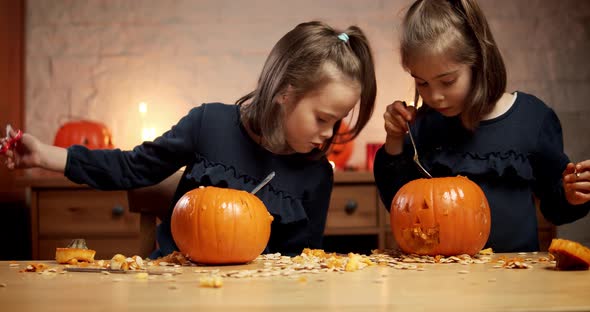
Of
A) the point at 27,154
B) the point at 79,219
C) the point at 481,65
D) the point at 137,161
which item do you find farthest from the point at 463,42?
the point at 79,219

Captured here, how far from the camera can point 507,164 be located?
4.66 ft

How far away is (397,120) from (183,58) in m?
1.59

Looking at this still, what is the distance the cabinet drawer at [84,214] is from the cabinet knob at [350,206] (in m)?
0.75

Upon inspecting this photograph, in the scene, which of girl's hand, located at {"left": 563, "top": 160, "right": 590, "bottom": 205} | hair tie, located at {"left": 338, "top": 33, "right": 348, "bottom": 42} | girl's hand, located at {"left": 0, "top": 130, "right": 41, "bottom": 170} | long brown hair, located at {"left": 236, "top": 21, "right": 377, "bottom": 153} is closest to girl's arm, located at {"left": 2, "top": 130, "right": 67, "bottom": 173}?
girl's hand, located at {"left": 0, "top": 130, "right": 41, "bottom": 170}

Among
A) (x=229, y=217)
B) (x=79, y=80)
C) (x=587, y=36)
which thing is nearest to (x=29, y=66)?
(x=79, y=80)

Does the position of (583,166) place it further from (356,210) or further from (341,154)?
(341,154)

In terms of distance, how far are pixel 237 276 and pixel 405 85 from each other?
6.69ft

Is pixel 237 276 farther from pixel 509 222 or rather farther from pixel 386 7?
pixel 386 7

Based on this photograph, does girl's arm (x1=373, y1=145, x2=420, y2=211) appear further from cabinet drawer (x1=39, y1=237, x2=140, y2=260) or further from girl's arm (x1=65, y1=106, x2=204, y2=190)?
cabinet drawer (x1=39, y1=237, x2=140, y2=260)

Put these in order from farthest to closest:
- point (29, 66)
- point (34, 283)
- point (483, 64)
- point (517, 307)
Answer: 1. point (29, 66)
2. point (483, 64)
3. point (34, 283)
4. point (517, 307)

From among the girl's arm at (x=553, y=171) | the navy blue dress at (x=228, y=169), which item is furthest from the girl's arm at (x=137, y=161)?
the girl's arm at (x=553, y=171)

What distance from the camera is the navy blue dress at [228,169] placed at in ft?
4.72

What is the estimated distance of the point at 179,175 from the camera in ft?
5.30

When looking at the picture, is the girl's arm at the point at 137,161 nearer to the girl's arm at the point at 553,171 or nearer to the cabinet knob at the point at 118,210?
the girl's arm at the point at 553,171
